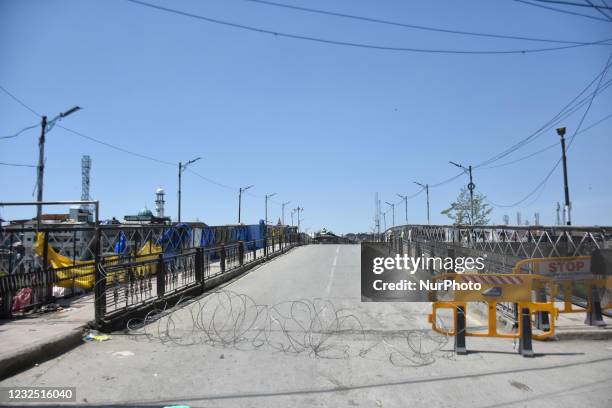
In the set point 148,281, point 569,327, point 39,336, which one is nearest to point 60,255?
point 148,281

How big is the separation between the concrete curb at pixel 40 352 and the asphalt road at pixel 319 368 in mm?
158

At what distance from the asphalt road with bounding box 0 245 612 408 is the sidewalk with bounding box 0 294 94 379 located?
0.21 metres

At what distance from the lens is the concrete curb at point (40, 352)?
622 cm

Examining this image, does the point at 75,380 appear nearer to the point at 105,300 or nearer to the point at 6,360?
the point at 6,360

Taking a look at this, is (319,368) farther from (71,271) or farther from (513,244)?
(513,244)

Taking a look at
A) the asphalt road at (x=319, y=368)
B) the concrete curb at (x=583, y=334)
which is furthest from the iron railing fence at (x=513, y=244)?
the asphalt road at (x=319, y=368)

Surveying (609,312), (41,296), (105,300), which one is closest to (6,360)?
(105,300)

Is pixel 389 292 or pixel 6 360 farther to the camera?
pixel 389 292

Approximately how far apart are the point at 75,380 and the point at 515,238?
2013 cm

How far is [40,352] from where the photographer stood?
696 cm

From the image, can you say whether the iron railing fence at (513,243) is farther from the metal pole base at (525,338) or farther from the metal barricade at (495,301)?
the metal pole base at (525,338)

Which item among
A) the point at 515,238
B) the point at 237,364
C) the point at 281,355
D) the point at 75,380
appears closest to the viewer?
the point at 75,380

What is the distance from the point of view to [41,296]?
11.0m

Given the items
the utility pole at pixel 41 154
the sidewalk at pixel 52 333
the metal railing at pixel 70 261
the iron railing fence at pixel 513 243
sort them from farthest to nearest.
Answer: the utility pole at pixel 41 154, the iron railing fence at pixel 513 243, the metal railing at pixel 70 261, the sidewalk at pixel 52 333
